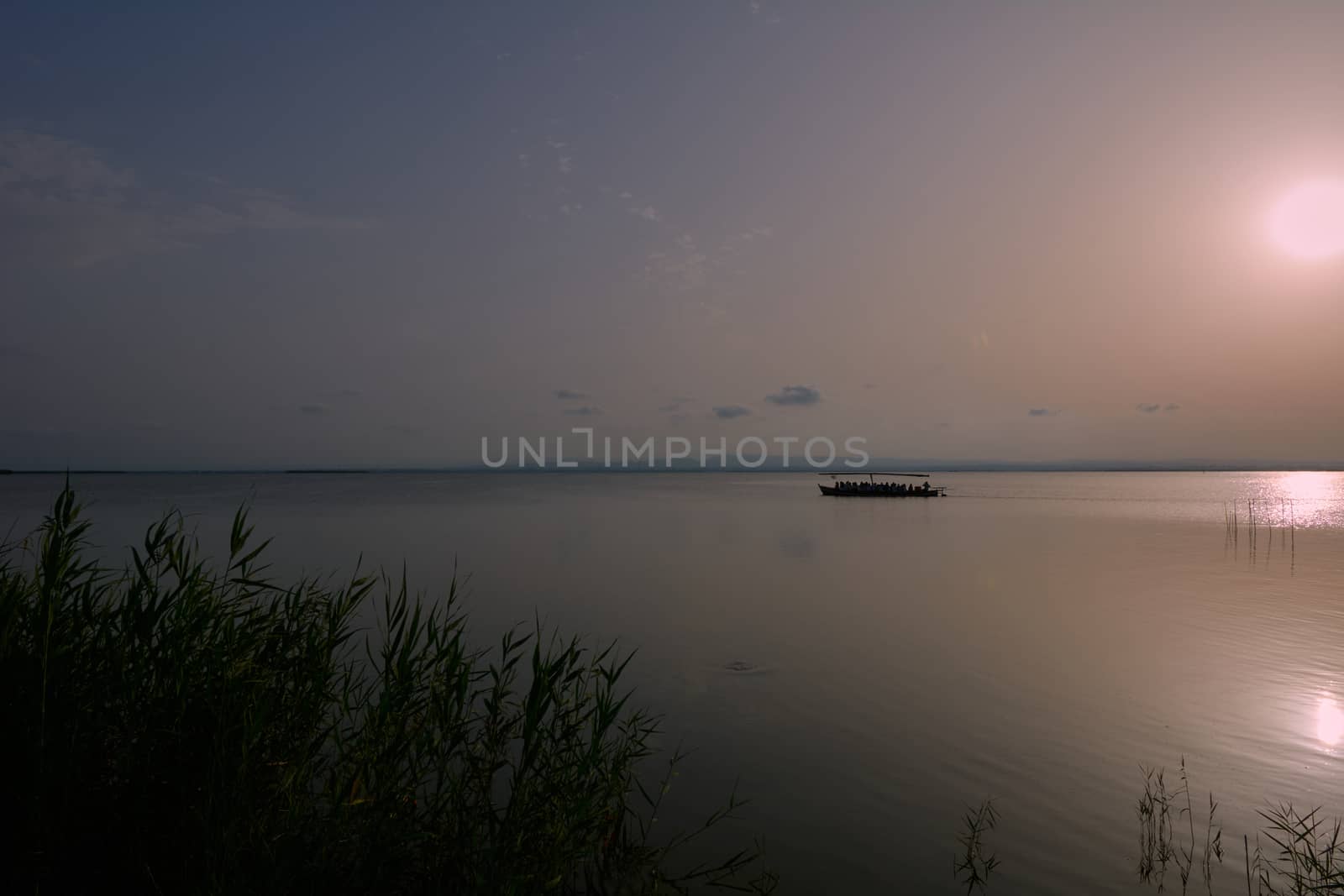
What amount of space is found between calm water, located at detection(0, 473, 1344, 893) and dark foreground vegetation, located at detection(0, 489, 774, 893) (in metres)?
2.48

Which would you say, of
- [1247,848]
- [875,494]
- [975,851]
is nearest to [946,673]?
[1247,848]

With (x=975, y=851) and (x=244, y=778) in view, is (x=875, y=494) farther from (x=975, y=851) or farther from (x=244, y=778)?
(x=244, y=778)

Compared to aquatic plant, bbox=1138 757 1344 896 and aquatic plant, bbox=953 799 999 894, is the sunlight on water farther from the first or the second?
aquatic plant, bbox=953 799 999 894

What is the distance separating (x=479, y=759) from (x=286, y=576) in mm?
21114

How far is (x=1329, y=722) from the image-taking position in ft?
36.8

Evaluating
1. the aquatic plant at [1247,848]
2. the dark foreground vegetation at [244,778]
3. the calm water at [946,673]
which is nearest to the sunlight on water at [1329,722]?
the calm water at [946,673]

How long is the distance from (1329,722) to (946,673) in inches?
233

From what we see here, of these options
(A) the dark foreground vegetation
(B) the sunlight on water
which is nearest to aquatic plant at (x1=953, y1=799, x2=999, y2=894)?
(A) the dark foreground vegetation

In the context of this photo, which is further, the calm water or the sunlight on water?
the sunlight on water

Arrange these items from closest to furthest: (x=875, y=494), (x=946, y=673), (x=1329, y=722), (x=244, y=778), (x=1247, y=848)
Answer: (x=244, y=778), (x=1247, y=848), (x=1329, y=722), (x=946, y=673), (x=875, y=494)

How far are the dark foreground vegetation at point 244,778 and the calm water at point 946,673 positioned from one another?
2482 mm

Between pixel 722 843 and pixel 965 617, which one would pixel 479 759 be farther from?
pixel 965 617

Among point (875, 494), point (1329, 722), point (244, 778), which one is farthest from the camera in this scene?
point (875, 494)

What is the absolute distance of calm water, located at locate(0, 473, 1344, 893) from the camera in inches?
314
